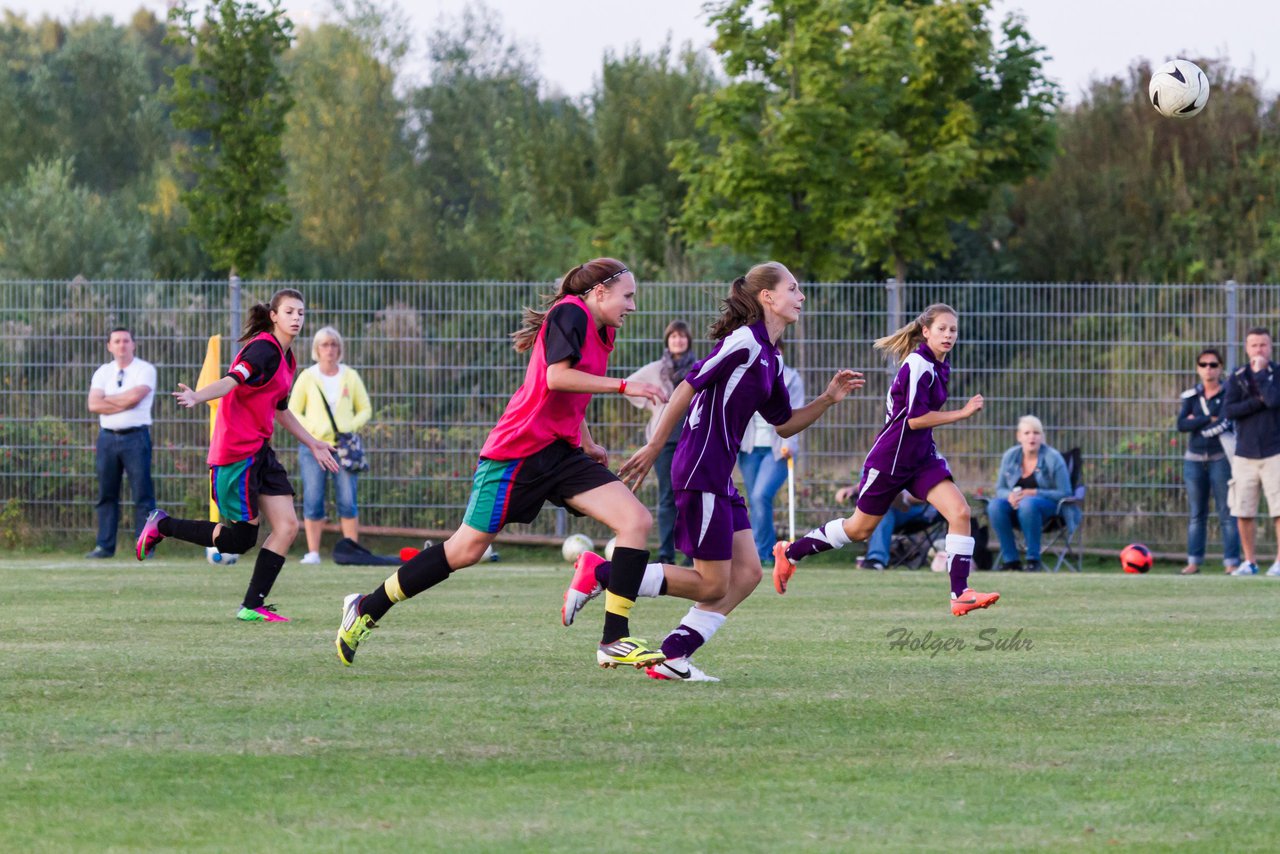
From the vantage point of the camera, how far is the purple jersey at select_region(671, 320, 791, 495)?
24.4 feet

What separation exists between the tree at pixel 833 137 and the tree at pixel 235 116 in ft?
18.4

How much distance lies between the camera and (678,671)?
7270mm

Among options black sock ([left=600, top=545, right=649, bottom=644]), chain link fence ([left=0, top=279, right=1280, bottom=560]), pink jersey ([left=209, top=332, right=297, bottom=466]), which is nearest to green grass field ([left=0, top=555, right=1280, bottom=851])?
black sock ([left=600, top=545, right=649, bottom=644])

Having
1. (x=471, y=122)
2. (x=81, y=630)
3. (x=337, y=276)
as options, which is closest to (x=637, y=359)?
(x=81, y=630)

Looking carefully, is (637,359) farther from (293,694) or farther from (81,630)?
(293,694)

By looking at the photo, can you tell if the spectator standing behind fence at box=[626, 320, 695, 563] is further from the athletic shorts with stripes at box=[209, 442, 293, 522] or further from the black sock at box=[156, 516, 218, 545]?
the athletic shorts with stripes at box=[209, 442, 293, 522]

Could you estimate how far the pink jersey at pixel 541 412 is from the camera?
24.2ft

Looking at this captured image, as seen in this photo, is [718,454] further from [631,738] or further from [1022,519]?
[1022,519]

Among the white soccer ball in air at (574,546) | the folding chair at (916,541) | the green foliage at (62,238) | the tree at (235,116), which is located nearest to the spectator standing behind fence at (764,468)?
the folding chair at (916,541)

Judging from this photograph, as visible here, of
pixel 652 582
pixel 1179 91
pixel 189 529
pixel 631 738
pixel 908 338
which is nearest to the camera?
pixel 631 738

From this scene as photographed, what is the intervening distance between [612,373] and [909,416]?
7683 mm

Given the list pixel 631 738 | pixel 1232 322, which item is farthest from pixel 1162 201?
pixel 631 738

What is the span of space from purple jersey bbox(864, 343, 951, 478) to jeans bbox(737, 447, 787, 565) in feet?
18.5

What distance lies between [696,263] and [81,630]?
20.4 m
